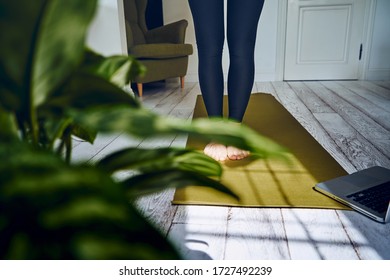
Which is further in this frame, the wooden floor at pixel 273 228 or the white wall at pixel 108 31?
the white wall at pixel 108 31

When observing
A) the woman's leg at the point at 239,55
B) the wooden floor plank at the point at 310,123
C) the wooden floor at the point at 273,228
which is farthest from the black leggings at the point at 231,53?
the wooden floor plank at the point at 310,123

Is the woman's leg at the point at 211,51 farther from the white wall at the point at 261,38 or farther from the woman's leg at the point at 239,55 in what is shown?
the white wall at the point at 261,38

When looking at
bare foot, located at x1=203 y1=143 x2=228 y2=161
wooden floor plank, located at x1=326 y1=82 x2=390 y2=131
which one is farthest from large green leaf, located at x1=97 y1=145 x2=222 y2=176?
wooden floor plank, located at x1=326 y1=82 x2=390 y2=131

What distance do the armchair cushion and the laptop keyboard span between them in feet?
6.05

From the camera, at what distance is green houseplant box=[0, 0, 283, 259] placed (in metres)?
0.15

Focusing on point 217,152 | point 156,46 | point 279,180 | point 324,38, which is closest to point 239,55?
point 217,152

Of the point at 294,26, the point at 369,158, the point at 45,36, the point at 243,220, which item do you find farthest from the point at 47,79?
the point at 294,26

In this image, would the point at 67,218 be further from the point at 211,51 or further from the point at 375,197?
the point at 211,51

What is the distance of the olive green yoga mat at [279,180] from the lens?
909mm

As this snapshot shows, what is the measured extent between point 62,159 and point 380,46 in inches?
150

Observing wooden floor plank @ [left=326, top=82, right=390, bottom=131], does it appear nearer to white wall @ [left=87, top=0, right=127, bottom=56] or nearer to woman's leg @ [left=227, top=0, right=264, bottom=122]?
woman's leg @ [left=227, top=0, right=264, bottom=122]

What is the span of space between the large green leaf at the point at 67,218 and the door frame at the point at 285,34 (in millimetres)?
3606
